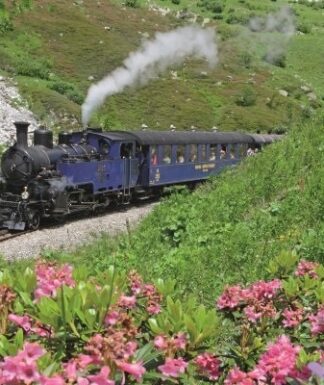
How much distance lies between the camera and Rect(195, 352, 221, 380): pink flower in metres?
2.63

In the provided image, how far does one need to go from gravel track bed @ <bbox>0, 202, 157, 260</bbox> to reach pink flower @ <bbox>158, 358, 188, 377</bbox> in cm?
929

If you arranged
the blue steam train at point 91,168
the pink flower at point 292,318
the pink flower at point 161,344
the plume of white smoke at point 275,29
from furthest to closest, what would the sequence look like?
1. the plume of white smoke at point 275,29
2. the blue steam train at point 91,168
3. the pink flower at point 292,318
4. the pink flower at point 161,344

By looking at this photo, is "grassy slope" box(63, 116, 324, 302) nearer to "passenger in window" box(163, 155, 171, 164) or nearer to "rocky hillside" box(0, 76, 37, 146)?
"passenger in window" box(163, 155, 171, 164)

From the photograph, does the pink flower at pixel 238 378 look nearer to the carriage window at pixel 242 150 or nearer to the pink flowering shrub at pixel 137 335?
the pink flowering shrub at pixel 137 335

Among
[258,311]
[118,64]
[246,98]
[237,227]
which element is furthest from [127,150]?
[246,98]

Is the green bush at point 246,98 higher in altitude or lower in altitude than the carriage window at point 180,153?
higher

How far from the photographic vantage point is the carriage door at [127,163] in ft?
62.4

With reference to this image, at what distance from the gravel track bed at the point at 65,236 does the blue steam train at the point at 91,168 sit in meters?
0.51

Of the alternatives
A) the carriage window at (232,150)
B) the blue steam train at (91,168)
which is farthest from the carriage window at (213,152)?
the carriage window at (232,150)

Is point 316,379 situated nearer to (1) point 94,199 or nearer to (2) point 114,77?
(1) point 94,199

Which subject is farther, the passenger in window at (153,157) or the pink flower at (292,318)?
the passenger in window at (153,157)

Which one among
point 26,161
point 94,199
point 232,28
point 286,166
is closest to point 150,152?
point 94,199

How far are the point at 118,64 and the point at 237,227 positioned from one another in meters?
41.4

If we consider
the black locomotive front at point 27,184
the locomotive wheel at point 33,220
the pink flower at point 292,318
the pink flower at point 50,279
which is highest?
the pink flower at point 50,279
